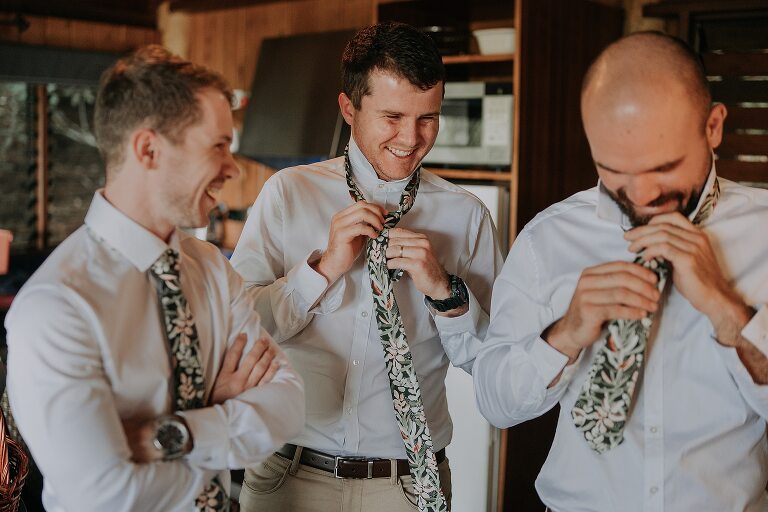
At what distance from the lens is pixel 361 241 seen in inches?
76.7

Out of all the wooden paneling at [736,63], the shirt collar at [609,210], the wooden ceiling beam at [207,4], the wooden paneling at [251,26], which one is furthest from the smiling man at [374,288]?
the wooden ceiling beam at [207,4]

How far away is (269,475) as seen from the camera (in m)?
2.04

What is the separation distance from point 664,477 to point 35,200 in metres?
5.14

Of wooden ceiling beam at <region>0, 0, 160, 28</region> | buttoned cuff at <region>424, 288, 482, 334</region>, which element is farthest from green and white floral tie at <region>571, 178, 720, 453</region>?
wooden ceiling beam at <region>0, 0, 160, 28</region>

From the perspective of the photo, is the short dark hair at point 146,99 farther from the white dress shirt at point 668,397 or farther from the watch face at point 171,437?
the white dress shirt at point 668,397

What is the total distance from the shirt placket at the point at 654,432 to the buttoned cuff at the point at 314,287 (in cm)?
70

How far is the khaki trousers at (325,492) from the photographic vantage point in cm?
196

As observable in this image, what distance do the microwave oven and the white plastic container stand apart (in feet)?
0.45

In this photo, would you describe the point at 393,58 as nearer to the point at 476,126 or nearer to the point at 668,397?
the point at 668,397

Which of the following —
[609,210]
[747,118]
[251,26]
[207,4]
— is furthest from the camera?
[207,4]

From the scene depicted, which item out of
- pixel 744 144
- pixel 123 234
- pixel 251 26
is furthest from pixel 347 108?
pixel 251 26

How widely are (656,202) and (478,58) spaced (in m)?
2.25

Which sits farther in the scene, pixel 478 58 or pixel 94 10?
pixel 94 10

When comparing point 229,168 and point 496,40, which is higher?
point 496,40
